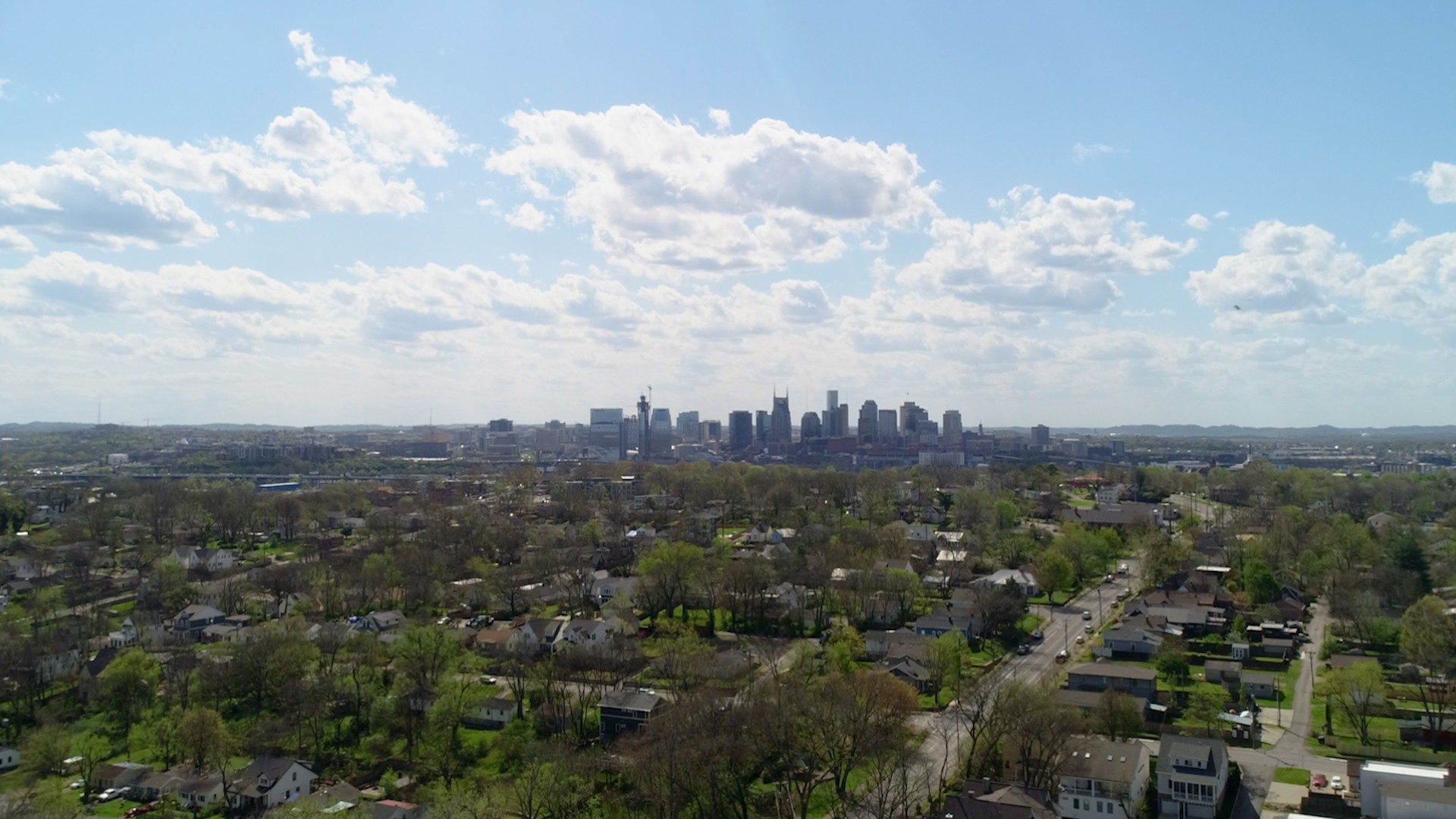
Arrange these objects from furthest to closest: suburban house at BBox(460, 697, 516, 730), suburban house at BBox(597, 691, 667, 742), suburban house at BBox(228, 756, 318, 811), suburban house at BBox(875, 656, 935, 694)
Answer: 1. suburban house at BBox(875, 656, 935, 694)
2. suburban house at BBox(460, 697, 516, 730)
3. suburban house at BBox(597, 691, 667, 742)
4. suburban house at BBox(228, 756, 318, 811)

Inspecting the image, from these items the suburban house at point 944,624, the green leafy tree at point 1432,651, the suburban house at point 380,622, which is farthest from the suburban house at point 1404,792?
the suburban house at point 380,622

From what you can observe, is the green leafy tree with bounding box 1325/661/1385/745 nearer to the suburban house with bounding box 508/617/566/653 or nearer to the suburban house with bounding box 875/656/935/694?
the suburban house with bounding box 875/656/935/694

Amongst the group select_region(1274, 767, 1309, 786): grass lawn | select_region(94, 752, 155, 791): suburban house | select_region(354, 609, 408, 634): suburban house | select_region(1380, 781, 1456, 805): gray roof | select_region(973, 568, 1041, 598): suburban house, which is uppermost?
select_region(973, 568, 1041, 598): suburban house

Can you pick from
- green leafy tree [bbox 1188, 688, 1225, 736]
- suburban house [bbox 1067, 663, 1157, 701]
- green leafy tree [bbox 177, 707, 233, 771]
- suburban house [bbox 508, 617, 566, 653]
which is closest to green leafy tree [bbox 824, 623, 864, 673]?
suburban house [bbox 1067, 663, 1157, 701]

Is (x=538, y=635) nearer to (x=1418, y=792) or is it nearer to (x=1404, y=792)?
(x=1404, y=792)

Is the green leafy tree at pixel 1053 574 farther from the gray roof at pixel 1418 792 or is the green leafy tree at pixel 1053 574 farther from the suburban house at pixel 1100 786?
the gray roof at pixel 1418 792

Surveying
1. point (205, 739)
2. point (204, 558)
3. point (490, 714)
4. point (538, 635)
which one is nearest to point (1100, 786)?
point (490, 714)

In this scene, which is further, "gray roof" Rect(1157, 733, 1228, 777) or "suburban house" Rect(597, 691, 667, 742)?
"suburban house" Rect(597, 691, 667, 742)
